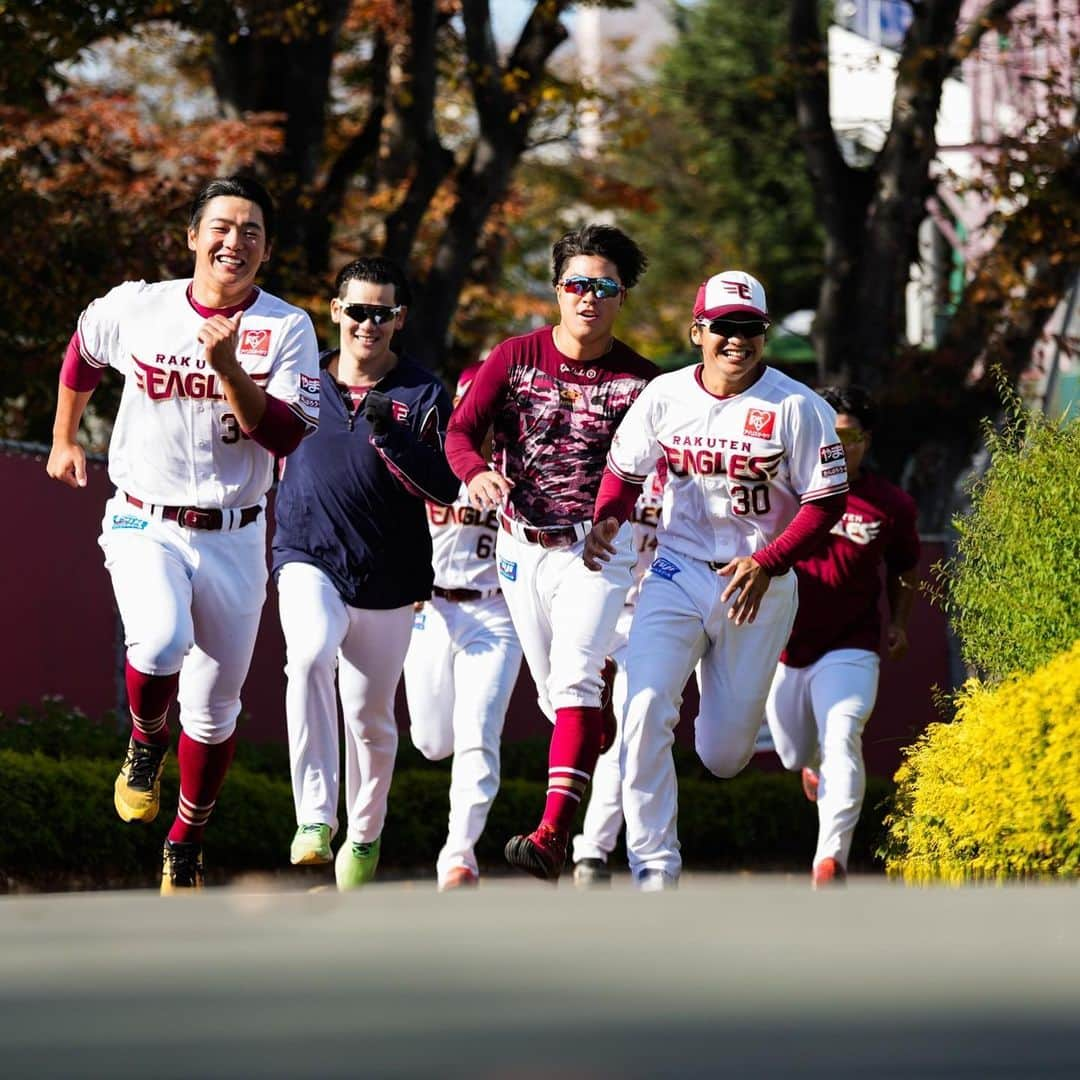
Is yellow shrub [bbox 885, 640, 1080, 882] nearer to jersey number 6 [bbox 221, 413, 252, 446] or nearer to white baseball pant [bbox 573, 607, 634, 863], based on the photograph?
white baseball pant [bbox 573, 607, 634, 863]

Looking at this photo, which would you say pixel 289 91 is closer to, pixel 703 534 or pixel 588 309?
pixel 588 309

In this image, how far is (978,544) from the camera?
9484 mm

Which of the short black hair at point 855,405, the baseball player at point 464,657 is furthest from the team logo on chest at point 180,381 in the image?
the short black hair at point 855,405

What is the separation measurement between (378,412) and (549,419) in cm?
61

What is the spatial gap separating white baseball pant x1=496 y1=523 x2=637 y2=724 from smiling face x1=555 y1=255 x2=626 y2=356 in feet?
2.24

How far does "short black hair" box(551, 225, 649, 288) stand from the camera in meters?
8.46

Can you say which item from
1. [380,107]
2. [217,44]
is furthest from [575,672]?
[380,107]

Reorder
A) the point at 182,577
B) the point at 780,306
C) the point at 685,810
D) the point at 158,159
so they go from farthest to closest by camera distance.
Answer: the point at 780,306 → the point at 158,159 → the point at 685,810 → the point at 182,577

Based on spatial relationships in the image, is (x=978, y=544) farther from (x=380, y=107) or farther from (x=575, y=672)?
(x=380, y=107)

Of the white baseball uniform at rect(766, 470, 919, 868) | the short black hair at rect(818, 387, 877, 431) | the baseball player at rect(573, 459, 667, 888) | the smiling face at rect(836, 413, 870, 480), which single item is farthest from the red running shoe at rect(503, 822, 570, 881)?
the short black hair at rect(818, 387, 877, 431)

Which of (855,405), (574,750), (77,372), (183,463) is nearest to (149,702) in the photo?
(183,463)

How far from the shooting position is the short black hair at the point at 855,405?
10.8m

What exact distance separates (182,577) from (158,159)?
10.8 meters

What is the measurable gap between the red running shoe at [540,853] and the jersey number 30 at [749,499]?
50.9 inches
